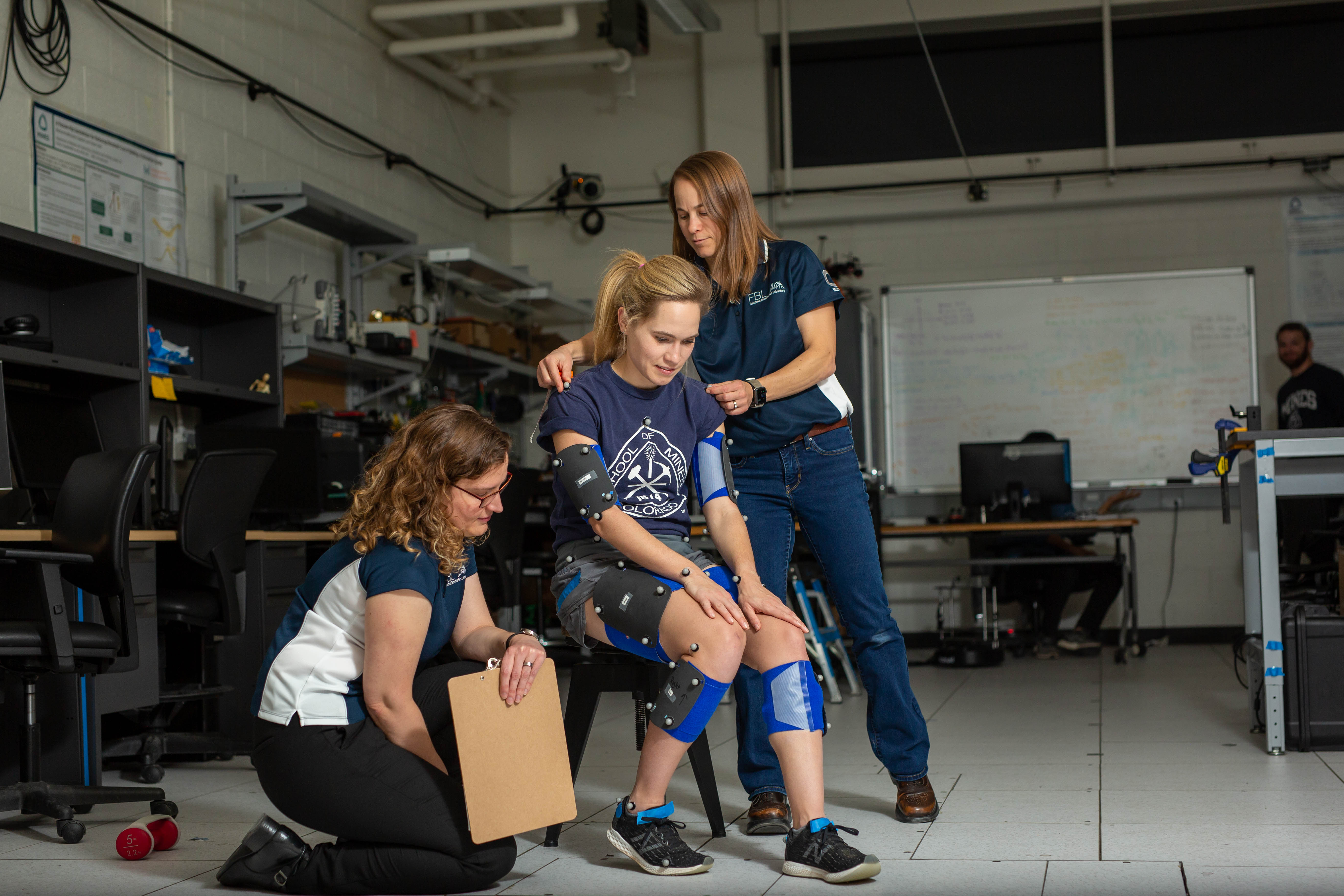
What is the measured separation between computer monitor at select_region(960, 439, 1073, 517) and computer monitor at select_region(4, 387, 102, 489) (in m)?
3.91

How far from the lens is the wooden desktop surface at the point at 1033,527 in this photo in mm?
5586

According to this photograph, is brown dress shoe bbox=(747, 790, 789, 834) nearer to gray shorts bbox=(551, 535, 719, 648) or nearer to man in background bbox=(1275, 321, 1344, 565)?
gray shorts bbox=(551, 535, 719, 648)

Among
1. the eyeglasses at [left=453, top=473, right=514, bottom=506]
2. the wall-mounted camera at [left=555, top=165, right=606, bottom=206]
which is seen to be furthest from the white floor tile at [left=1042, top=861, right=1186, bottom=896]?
the wall-mounted camera at [left=555, top=165, right=606, bottom=206]

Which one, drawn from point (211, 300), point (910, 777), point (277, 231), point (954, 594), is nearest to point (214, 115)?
point (277, 231)

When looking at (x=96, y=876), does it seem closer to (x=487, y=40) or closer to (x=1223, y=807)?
(x=1223, y=807)

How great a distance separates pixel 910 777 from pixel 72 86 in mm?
3625

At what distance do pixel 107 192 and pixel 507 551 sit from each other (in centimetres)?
196

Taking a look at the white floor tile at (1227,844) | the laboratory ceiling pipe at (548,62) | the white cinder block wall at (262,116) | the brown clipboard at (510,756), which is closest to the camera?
the brown clipboard at (510,756)

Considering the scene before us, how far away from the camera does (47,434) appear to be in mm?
3717

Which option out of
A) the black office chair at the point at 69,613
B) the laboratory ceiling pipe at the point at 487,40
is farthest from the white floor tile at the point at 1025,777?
the laboratory ceiling pipe at the point at 487,40

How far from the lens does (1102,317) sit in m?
6.66

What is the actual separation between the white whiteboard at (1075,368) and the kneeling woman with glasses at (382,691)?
5.23 m

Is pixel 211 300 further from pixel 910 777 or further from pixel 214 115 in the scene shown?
pixel 910 777

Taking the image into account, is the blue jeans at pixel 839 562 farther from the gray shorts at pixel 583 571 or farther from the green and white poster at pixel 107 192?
the green and white poster at pixel 107 192
